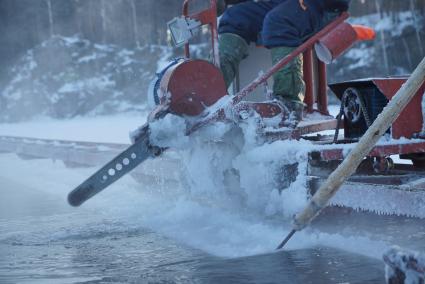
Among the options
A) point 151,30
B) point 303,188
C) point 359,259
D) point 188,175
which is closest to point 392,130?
point 303,188

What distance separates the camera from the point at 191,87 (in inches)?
128

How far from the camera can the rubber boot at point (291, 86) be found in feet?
11.2

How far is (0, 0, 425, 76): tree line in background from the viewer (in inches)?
1048

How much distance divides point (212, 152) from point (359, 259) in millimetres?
1188

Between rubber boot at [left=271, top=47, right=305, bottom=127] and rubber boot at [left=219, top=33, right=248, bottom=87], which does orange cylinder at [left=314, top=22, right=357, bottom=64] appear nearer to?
rubber boot at [left=271, top=47, right=305, bottom=127]

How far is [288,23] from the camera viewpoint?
3518mm

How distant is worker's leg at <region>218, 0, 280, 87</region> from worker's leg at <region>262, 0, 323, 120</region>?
492 mm

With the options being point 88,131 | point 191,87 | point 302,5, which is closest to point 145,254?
point 191,87

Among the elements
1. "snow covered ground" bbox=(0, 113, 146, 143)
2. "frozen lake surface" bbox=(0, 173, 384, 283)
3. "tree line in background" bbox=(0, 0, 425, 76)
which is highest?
"tree line in background" bbox=(0, 0, 425, 76)

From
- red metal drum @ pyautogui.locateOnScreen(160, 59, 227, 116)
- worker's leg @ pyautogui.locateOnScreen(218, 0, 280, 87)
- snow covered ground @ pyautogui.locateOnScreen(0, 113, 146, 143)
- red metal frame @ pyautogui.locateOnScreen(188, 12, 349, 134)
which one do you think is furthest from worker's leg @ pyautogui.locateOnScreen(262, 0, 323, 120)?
snow covered ground @ pyautogui.locateOnScreen(0, 113, 146, 143)

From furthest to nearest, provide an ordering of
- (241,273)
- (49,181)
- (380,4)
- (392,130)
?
(380,4) → (49,181) → (392,130) → (241,273)

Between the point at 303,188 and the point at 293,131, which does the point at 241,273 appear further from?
the point at 293,131

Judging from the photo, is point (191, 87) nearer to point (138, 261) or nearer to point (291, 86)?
point (291, 86)

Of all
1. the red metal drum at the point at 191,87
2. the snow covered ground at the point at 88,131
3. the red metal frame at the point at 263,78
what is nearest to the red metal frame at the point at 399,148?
the red metal frame at the point at 263,78
